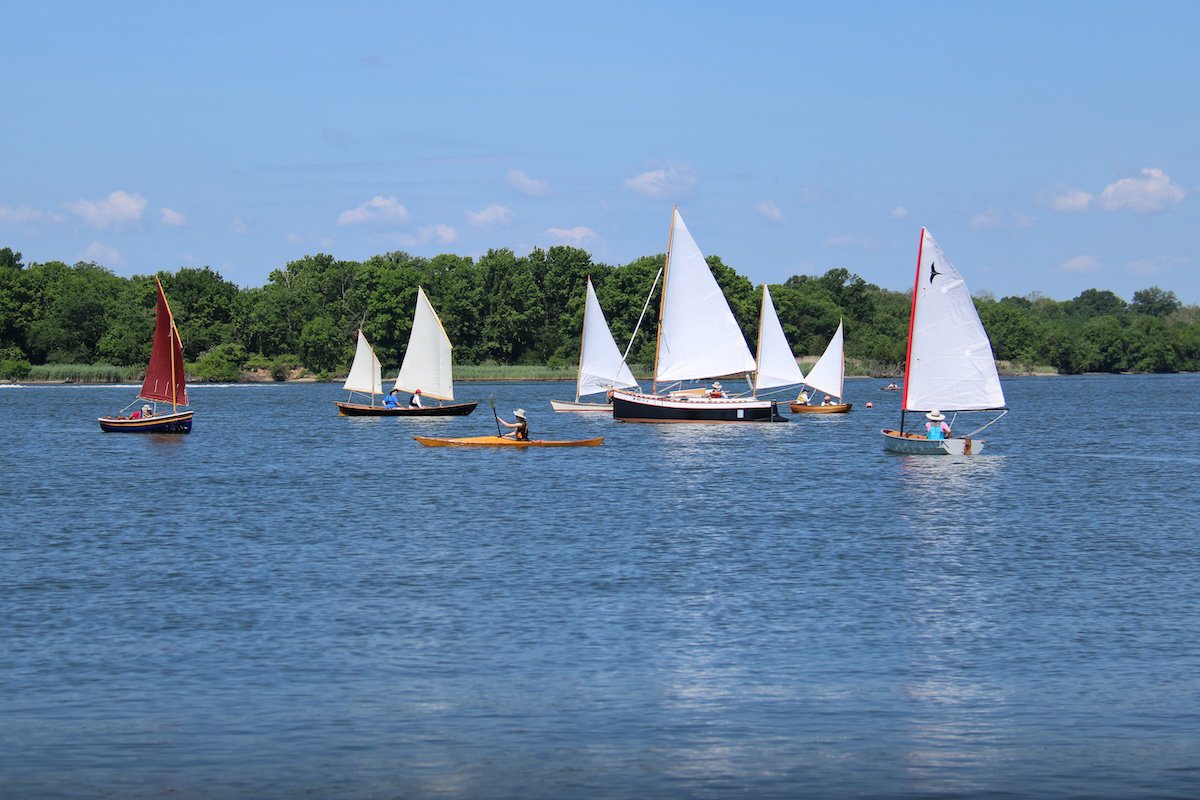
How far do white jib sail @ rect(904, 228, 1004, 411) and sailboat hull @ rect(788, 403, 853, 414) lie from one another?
4636cm

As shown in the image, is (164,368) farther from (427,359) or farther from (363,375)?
(363,375)

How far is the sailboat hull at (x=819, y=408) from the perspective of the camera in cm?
10891

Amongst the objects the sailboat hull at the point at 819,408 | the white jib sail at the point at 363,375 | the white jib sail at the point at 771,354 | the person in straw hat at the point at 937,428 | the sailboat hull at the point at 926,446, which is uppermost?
the white jib sail at the point at 771,354

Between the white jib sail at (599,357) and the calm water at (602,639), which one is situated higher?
the white jib sail at (599,357)

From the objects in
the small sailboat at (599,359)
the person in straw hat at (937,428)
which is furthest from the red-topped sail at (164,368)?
the person in straw hat at (937,428)

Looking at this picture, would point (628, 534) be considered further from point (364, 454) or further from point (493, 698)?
point (364, 454)

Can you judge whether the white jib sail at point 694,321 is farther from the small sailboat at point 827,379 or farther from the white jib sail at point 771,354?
the small sailboat at point 827,379

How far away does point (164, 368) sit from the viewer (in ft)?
259

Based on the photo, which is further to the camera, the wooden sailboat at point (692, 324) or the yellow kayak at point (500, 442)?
the wooden sailboat at point (692, 324)

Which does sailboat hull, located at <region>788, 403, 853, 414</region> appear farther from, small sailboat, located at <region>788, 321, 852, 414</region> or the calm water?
the calm water

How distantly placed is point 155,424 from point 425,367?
1933 cm

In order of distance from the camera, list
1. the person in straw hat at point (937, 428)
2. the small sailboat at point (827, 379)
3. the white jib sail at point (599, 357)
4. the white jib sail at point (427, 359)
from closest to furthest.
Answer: the person in straw hat at point (937, 428) → the white jib sail at point (427, 359) → the white jib sail at point (599, 357) → the small sailboat at point (827, 379)

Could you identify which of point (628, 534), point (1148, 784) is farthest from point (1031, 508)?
point (1148, 784)

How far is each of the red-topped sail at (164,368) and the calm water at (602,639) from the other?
2145cm
